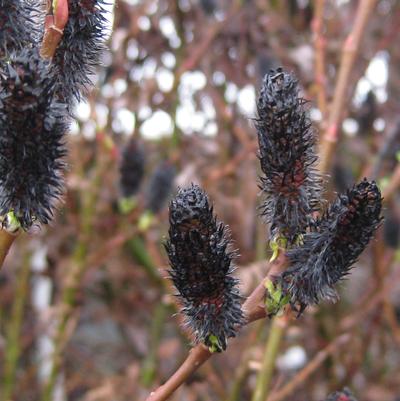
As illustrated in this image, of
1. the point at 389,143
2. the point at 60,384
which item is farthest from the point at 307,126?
the point at 60,384

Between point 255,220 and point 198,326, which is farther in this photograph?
point 255,220

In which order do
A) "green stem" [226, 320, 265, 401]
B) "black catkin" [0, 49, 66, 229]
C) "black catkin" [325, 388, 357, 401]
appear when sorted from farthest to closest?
"green stem" [226, 320, 265, 401], "black catkin" [325, 388, 357, 401], "black catkin" [0, 49, 66, 229]

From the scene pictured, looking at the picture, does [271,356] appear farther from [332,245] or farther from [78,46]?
[78,46]

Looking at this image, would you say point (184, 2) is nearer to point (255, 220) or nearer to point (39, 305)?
point (255, 220)

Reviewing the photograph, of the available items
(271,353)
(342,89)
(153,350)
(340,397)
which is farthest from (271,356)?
(153,350)

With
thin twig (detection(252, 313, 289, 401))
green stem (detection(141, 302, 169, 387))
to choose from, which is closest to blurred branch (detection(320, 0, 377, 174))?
thin twig (detection(252, 313, 289, 401))

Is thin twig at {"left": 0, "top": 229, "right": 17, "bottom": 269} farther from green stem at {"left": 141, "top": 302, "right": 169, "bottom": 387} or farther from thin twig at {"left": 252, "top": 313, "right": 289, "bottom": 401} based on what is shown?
green stem at {"left": 141, "top": 302, "right": 169, "bottom": 387}

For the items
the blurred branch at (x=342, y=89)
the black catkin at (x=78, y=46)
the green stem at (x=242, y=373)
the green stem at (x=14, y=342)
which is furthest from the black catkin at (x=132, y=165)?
the black catkin at (x=78, y=46)
